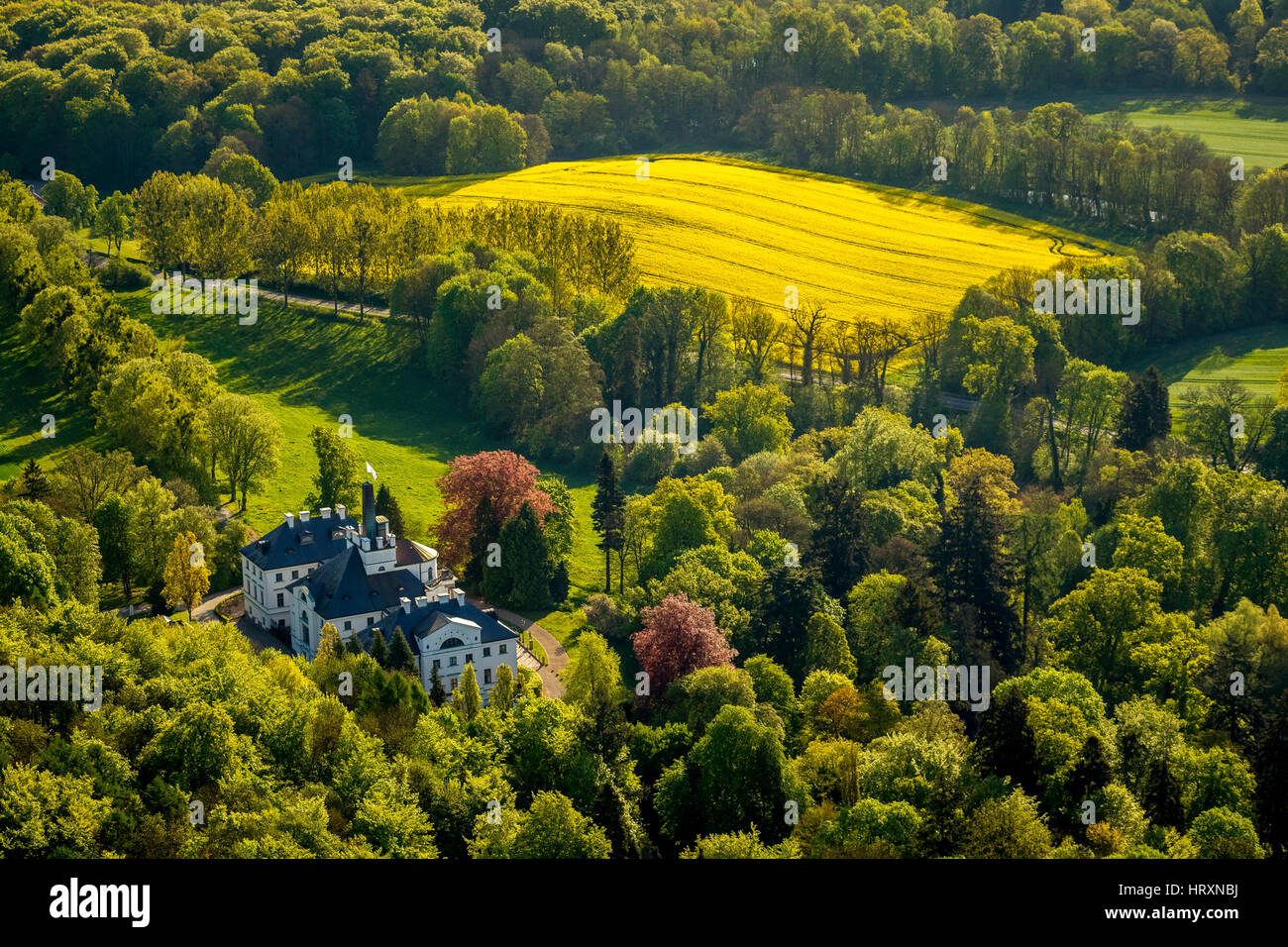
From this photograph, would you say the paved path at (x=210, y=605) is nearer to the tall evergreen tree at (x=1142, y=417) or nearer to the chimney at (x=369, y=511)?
the chimney at (x=369, y=511)

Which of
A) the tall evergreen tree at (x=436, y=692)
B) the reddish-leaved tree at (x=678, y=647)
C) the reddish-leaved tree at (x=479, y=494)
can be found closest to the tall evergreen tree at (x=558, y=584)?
the reddish-leaved tree at (x=479, y=494)

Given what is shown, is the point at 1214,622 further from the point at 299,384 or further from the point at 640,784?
the point at 299,384

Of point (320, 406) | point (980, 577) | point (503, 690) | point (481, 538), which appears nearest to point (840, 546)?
point (980, 577)

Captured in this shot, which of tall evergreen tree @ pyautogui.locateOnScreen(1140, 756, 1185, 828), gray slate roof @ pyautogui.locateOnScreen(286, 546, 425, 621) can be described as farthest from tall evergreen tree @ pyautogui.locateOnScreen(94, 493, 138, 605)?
tall evergreen tree @ pyautogui.locateOnScreen(1140, 756, 1185, 828)

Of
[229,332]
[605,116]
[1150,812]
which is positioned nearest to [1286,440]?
[1150,812]

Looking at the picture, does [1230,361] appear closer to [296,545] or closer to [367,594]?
[367,594]

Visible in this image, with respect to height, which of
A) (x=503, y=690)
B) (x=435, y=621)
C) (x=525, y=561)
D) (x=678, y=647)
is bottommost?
(x=503, y=690)
